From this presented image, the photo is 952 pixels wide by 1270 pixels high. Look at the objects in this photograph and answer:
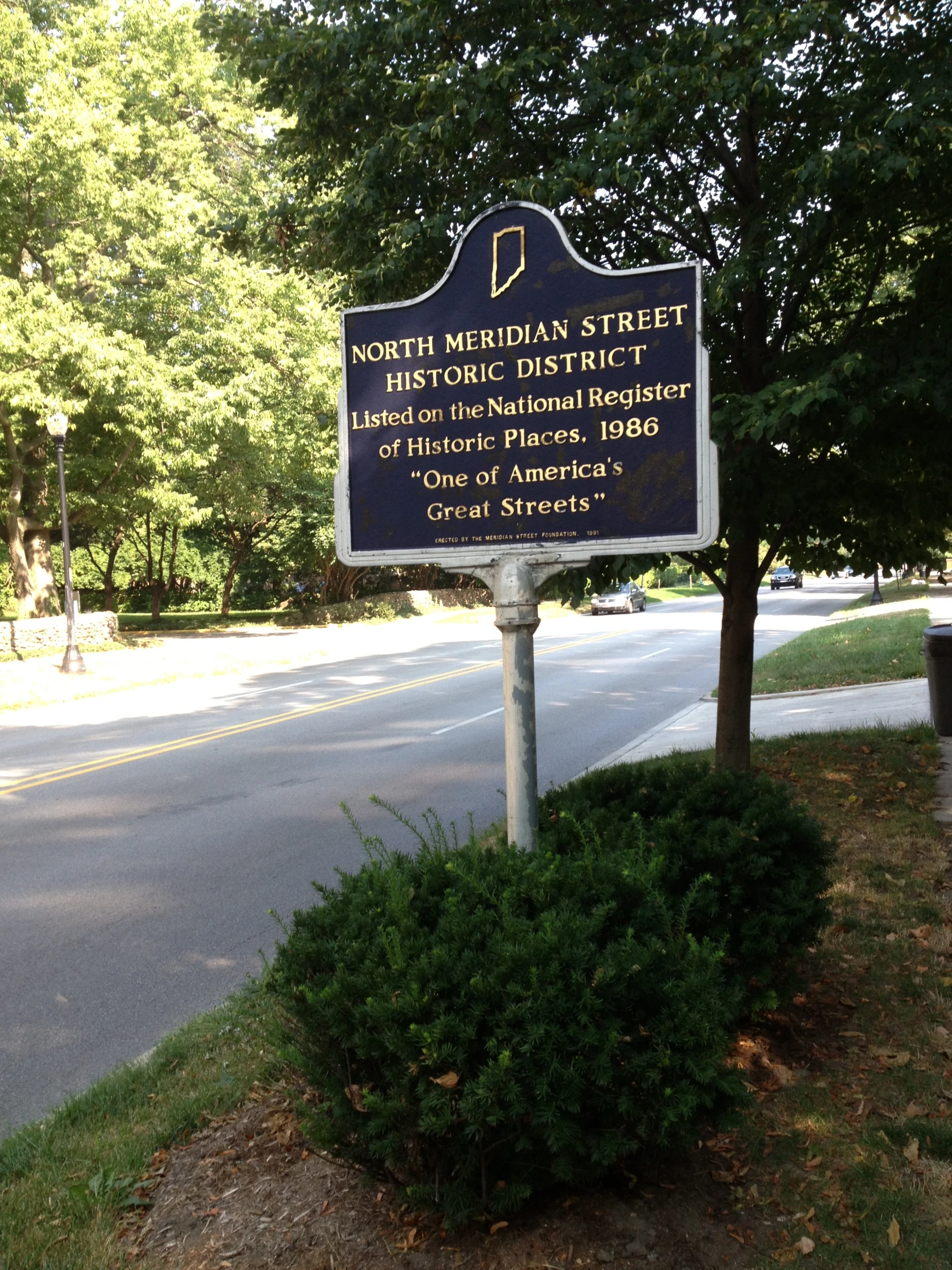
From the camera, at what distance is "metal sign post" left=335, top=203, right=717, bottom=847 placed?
376cm

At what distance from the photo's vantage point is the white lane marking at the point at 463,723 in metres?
13.0

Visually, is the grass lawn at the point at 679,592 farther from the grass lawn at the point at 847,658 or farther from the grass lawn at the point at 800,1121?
the grass lawn at the point at 800,1121

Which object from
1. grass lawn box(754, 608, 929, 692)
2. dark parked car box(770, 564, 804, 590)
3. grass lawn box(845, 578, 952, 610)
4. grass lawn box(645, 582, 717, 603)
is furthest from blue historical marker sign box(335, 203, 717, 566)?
dark parked car box(770, 564, 804, 590)

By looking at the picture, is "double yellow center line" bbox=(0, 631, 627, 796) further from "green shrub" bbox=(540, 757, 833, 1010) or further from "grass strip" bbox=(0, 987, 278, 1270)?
"green shrub" bbox=(540, 757, 833, 1010)

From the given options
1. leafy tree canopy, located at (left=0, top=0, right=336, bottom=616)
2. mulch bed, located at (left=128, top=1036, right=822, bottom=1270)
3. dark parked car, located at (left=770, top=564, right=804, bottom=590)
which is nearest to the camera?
mulch bed, located at (left=128, top=1036, right=822, bottom=1270)

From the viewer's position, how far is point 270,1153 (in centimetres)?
336

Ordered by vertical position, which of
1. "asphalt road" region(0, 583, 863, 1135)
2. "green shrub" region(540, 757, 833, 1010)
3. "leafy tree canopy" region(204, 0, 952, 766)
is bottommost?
"asphalt road" region(0, 583, 863, 1135)

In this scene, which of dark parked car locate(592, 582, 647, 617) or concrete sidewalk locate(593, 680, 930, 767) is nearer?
concrete sidewalk locate(593, 680, 930, 767)

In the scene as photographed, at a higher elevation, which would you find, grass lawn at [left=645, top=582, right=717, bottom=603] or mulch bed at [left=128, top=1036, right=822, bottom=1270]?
grass lawn at [left=645, top=582, right=717, bottom=603]

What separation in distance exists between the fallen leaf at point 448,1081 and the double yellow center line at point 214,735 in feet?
28.5

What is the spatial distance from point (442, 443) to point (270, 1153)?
2601mm

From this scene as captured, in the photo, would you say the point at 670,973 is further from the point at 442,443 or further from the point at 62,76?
the point at 62,76

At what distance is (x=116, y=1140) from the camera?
3568 millimetres

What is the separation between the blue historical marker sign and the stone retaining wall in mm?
22532
